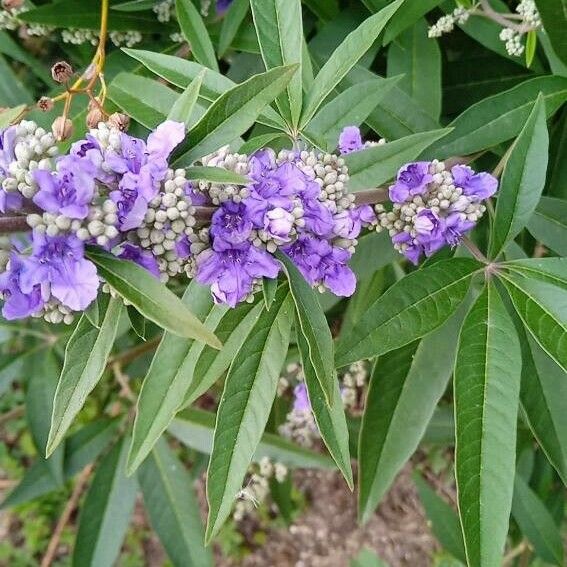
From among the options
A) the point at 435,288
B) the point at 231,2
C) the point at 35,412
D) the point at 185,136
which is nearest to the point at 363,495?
the point at 435,288

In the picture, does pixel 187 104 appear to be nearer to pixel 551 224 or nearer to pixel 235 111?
pixel 235 111

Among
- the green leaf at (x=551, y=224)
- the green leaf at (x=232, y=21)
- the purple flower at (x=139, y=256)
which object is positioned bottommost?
the purple flower at (x=139, y=256)

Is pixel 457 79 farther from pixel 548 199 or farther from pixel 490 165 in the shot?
pixel 548 199

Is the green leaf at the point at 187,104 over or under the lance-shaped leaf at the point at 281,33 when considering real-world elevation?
under

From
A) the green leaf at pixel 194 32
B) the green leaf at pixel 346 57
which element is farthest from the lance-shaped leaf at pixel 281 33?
the green leaf at pixel 194 32

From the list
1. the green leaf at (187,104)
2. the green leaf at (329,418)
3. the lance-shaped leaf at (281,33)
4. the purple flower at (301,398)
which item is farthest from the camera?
the purple flower at (301,398)

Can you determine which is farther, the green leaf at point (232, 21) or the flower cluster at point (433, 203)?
the green leaf at point (232, 21)

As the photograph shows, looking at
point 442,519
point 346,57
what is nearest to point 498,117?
point 346,57

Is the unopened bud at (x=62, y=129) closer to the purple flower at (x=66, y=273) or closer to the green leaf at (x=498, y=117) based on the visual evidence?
the purple flower at (x=66, y=273)
